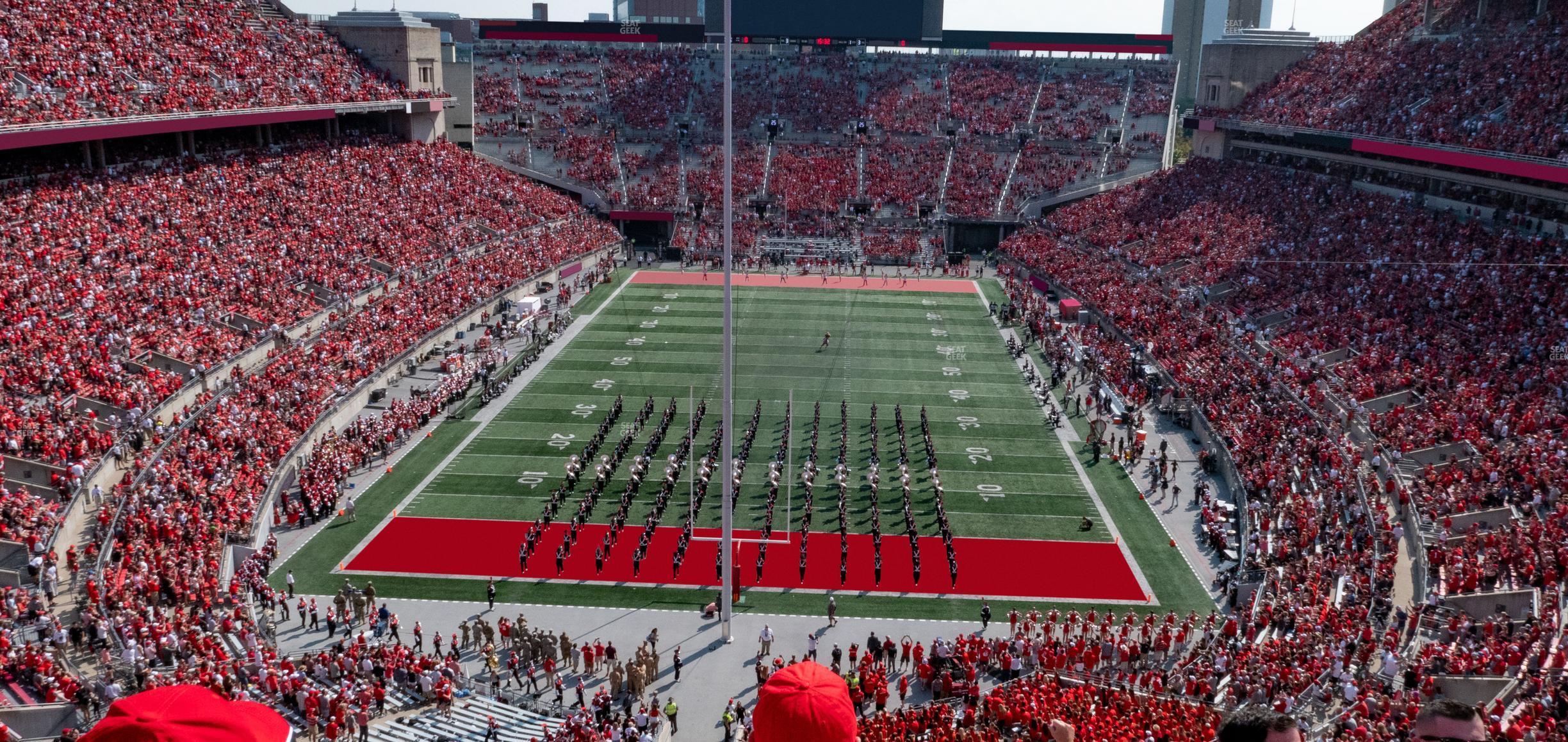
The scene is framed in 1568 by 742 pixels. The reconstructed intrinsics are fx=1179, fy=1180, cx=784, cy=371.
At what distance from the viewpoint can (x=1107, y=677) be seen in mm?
16375

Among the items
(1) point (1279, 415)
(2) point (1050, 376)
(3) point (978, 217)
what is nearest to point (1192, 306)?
(2) point (1050, 376)

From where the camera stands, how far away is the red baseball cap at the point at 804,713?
Answer: 4.20 m

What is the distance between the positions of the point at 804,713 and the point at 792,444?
76.3 ft

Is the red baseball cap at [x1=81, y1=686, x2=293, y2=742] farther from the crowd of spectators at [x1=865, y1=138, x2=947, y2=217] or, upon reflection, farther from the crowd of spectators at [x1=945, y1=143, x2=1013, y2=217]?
the crowd of spectators at [x1=945, y1=143, x2=1013, y2=217]

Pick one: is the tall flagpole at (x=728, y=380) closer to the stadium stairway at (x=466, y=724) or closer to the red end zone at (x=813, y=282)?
the stadium stairway at (x=466, y=724)

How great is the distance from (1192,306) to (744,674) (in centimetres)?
2386

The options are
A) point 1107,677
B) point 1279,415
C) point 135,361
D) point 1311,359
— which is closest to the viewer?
point 1107,677

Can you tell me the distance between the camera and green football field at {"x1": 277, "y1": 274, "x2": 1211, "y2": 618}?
68.3ft

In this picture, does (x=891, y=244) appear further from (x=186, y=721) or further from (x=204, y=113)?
(x=186, y=721)

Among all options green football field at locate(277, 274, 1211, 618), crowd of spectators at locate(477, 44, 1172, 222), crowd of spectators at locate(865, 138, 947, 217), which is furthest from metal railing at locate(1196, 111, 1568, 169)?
green football field at locate(277, 274, 1211, 618)

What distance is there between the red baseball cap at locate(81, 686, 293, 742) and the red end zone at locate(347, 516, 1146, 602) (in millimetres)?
17119

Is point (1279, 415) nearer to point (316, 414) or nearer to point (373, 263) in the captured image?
point (316, 414)

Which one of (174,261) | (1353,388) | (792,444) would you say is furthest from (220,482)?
(1353,388)

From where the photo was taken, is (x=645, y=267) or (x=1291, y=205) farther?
(x=645, y=267)
